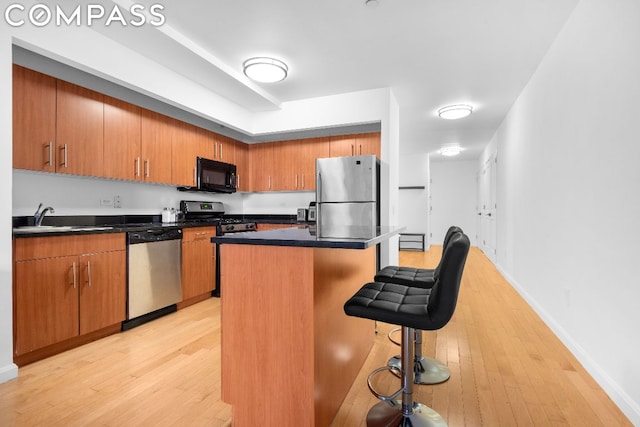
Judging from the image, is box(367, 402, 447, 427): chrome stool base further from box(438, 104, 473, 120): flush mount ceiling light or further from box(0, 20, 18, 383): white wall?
box(438, 104, 473, 120): flush mount ceiling light

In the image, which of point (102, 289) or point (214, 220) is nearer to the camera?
point (102, 289)

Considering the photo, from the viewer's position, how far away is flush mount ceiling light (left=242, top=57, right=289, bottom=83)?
3.12 metres

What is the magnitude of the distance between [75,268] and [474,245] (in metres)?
9.19

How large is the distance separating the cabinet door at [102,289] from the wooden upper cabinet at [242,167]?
7.47ft

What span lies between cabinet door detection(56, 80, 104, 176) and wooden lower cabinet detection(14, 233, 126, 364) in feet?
2.08

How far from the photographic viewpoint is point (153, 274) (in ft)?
9.98

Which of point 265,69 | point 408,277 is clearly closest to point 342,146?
point 265,69

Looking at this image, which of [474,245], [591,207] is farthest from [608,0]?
[474,245]

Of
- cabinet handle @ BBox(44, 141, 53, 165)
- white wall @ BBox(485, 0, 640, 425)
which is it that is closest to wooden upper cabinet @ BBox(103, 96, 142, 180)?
cabinet handle @ BBox(44, 141, 53, 165)

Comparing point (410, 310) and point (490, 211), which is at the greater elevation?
point (490, 211)

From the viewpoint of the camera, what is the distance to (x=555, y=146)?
2.78 metres

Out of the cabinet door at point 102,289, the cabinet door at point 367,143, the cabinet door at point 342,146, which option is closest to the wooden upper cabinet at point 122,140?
the cabinet door at point 102,289

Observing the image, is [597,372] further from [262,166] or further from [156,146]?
[262,166]

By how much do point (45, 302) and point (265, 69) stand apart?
2664mm
